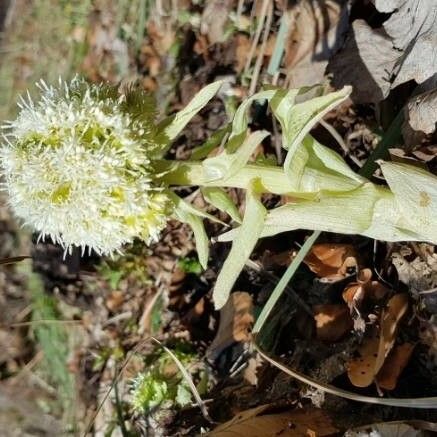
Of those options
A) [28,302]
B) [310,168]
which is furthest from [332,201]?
[28,302]

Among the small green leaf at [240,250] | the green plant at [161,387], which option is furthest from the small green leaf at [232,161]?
the green plant at [161,387]

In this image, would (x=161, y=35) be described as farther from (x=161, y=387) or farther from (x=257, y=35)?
(x=161, y=387)

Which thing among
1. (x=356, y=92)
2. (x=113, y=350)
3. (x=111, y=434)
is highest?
(x=356, y=92)

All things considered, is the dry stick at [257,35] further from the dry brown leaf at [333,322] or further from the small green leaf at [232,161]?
the dry brown leaf at [333,322]

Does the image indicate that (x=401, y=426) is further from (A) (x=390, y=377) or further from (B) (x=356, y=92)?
(B) (x=356, y=92)

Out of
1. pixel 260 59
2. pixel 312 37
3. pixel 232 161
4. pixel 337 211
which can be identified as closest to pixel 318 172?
pixel 337 211
